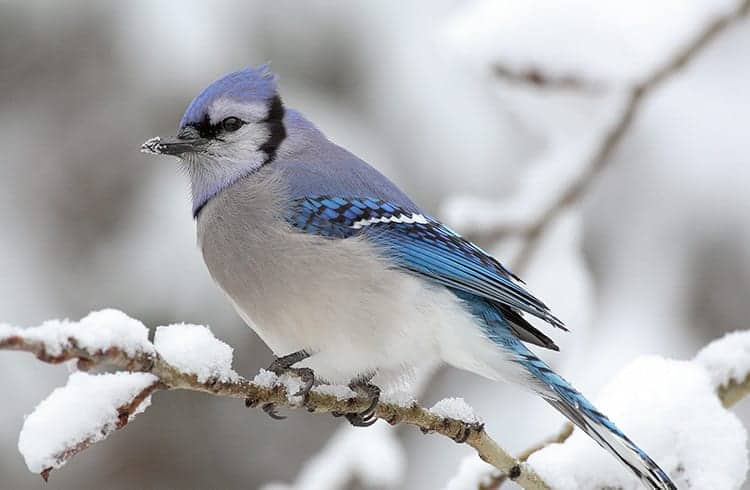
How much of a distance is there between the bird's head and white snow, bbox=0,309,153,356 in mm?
1119

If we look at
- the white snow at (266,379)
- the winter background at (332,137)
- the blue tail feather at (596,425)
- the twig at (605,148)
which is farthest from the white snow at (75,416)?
the winter background at (332,137)

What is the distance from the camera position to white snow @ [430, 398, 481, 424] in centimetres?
163

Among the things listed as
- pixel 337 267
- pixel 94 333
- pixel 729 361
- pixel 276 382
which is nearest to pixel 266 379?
pixel 276 382

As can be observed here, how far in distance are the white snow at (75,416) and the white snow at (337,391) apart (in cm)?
51

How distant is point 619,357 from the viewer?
344cm

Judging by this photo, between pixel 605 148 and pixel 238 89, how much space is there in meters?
1.07

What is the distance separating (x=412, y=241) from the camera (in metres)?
2.19

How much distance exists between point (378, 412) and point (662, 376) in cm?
50

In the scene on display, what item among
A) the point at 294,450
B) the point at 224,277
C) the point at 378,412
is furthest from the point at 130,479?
the point at 378,412

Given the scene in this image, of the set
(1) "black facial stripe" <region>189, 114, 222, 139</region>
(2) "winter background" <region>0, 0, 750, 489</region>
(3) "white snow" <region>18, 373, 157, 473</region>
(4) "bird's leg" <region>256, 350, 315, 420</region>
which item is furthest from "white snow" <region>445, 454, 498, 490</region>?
(2) "winter background" <region>0, 0, 750, 489</region>

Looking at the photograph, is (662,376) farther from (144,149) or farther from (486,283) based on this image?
(144,149)

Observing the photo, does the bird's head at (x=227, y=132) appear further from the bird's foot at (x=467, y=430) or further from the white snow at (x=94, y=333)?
the white snow at (x=94, y=333)

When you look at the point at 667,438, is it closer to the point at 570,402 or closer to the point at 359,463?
the point at 570,402

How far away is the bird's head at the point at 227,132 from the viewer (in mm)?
2312
